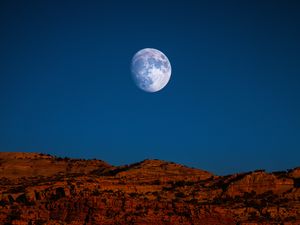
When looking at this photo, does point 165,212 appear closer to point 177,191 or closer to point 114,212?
point 114,212

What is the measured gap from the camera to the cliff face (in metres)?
52.4

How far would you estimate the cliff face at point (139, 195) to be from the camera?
2062 inches

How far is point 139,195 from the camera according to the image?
70.5m

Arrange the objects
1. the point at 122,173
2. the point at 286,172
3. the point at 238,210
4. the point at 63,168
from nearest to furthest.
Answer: the point at 238,210 < the point at 286,172 < the point at 122,173 < the point at 63,168

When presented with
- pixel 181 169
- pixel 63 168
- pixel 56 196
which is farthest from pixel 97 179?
pixel 63 168

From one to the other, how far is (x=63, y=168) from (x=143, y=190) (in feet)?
119

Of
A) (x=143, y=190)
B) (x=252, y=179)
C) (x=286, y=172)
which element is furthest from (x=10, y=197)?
(x=286, y=172)

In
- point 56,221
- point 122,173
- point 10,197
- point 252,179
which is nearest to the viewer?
point 56,221

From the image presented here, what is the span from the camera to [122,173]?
9075 cm

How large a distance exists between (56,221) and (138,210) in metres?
7.82

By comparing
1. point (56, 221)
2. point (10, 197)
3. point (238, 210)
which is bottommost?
point (56, 221)

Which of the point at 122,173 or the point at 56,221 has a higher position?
the point at 122,173

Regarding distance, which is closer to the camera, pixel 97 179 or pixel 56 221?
pixel 56 221

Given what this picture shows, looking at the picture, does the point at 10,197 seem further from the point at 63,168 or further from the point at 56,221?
the point at 63,168
